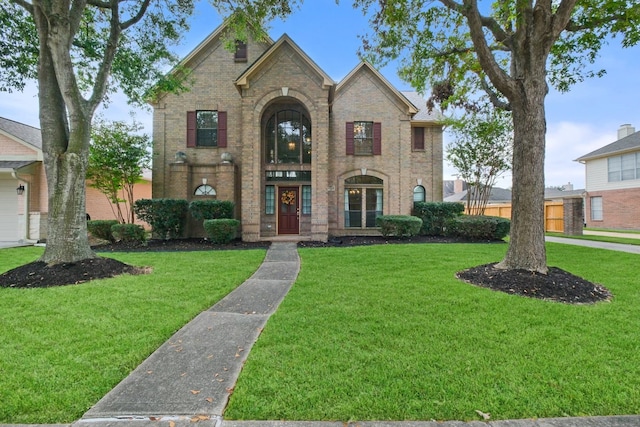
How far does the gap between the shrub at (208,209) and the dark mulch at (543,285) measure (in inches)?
368

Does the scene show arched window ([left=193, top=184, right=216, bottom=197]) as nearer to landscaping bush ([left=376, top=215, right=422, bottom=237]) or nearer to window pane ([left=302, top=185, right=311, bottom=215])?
window pane ([left=302, top=185, right=311, bottom=215])

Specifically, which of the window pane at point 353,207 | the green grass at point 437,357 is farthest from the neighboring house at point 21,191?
the green grass at point 437,357

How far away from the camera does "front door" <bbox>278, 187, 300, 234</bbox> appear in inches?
542

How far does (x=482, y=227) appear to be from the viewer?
12.5 metres

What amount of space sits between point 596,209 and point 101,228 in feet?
99.5

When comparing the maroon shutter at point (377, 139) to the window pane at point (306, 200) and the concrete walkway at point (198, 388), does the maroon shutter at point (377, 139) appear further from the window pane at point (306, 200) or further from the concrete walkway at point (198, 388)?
the concrete walkway at point (198, 388)

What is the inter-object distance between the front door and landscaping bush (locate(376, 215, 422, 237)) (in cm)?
396

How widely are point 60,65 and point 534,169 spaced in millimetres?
10513

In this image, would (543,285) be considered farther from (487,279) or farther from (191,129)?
(191,129)

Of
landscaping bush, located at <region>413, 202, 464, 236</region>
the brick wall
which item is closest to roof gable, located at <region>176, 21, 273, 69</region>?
landscaping bush, located at <region>413, 202, 464, 236</region>

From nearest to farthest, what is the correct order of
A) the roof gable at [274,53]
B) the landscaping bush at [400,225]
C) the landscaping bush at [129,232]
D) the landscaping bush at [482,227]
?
the landscaping bush at [129,232] < the roof gable at [274,53] < the landscaping bush at [482,227] < the landscaping bush at [400,225]

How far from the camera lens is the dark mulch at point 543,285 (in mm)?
4930

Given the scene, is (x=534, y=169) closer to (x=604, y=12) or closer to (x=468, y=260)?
(x=468, y=260)

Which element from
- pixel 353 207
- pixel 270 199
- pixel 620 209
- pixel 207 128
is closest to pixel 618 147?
pixel 620 209
